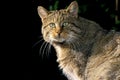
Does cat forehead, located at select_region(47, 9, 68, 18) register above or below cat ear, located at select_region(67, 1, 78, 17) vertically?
below

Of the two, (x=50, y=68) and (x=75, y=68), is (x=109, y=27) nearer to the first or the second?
(x=50, y=68)

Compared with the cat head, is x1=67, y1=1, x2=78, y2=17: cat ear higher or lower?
higher

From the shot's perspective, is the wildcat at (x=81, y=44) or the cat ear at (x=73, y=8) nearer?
the wildcat at (x=81, y=44)

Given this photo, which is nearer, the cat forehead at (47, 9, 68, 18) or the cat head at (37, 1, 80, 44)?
the cat head at (37, 1, 80, 44)

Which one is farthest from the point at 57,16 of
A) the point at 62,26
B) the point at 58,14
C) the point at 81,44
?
the point at 81,44

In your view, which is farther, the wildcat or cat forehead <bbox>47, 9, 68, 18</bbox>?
cat forehead <bbox>47, 9, 68, 18</bbox>

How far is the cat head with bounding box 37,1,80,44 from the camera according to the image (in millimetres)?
8164

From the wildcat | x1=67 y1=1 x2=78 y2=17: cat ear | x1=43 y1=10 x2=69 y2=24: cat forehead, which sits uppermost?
x1=67 y1=1 x2=78 y2=17: cat ear

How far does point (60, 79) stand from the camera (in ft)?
34.8

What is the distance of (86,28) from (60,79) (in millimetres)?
2488

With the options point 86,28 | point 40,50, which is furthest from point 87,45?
point 40,50

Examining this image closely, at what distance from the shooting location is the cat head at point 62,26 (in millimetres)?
8164

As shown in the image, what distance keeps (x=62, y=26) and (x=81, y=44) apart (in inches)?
14.5

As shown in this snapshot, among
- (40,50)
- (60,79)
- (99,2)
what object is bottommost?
(60,79)
